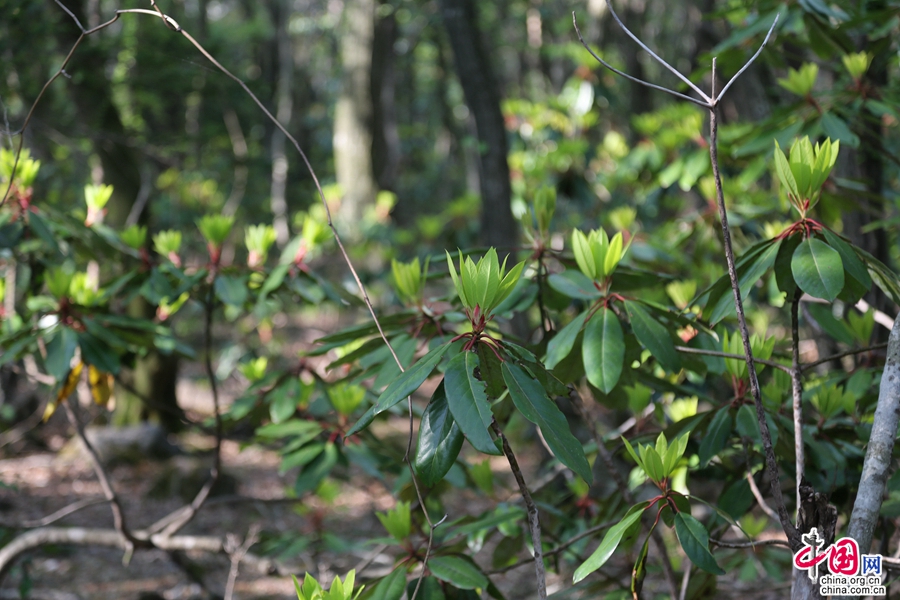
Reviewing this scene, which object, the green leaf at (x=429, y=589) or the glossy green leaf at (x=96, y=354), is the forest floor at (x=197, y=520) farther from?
the green leaf at (x=429, y=589)

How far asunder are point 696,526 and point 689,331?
759mm

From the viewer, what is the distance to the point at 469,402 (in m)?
0.96

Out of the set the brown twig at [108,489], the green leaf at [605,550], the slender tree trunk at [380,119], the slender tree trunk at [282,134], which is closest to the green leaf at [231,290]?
the brown twig at [108,489]

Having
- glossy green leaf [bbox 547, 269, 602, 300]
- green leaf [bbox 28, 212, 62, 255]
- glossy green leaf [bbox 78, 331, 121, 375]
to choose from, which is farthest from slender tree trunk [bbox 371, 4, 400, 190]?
glossy green leaf [bbox 547, 269, 602, 300]

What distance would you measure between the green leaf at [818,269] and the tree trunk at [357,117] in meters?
4.55

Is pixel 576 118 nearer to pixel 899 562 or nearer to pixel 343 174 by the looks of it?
pixel 343 174

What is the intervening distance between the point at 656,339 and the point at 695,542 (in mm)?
370

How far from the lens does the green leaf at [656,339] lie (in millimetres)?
1246

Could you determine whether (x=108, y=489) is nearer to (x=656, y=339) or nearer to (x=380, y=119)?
(x=656, y=339)

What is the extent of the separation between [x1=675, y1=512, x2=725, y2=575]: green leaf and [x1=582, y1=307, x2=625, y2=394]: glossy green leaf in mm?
243

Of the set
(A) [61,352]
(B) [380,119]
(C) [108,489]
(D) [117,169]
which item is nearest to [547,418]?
(A) [61,352]

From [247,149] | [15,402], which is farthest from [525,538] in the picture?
[247,149]

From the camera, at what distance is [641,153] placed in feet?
11.2

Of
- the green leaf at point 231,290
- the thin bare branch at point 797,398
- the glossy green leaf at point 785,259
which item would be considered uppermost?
the glossy green leaf at point 785,259
